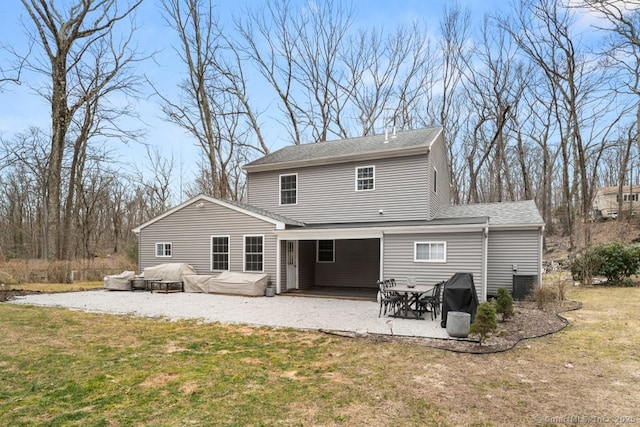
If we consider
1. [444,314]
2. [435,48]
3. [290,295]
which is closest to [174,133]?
[290,295]

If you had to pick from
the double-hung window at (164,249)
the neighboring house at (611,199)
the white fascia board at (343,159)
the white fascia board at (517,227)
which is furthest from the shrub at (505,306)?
the neighboring house at (611,199)

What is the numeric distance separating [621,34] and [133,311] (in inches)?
997

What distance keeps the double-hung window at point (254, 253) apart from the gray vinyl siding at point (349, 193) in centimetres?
210

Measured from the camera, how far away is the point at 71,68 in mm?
17859

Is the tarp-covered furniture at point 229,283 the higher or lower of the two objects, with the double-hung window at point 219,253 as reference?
lower

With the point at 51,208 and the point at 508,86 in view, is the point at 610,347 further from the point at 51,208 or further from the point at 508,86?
the point at 508,86

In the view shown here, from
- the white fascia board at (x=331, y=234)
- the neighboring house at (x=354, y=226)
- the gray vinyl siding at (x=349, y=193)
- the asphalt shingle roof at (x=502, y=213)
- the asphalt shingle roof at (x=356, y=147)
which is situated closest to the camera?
the neighboring house at (x=354, y=226)

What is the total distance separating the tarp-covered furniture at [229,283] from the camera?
12289 millimetres

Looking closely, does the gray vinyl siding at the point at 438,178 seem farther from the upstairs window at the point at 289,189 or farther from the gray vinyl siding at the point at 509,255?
A: the upstairs window at the point at 289,189

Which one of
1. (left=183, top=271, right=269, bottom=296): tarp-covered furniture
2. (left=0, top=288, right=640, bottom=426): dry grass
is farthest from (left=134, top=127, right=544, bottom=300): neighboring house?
(left=0, top=288, right=640, bottom=426): dry grass

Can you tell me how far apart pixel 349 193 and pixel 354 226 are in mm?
2017

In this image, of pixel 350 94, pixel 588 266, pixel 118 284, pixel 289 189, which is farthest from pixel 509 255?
pixel 350 94

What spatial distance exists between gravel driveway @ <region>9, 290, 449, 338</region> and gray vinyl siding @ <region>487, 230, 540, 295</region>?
4.38 meters

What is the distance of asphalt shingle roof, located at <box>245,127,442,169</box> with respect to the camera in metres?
13.1
